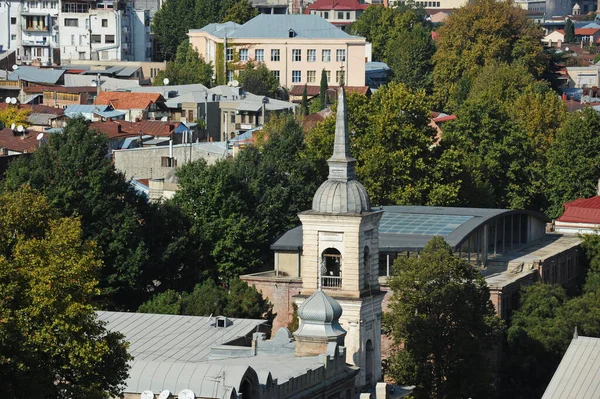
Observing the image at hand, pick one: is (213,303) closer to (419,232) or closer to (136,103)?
(419,232)

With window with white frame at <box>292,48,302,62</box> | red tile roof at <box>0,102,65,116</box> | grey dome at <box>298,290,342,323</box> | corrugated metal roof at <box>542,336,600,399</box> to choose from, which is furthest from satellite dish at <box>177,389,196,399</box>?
window with white frame at <box>292,48,302,62</box>

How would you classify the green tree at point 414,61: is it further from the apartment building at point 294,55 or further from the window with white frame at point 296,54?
the window with white frame at point 296,54

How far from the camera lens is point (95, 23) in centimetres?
17050

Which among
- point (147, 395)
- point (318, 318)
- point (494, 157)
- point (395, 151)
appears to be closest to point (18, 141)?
point (395, 151)

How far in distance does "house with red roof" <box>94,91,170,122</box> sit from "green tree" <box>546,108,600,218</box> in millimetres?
26834

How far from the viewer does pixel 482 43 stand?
6230 inches

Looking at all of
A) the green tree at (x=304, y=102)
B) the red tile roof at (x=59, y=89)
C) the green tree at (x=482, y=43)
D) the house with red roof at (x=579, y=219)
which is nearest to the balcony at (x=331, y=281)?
the house with red roof at (x=579, y=219)

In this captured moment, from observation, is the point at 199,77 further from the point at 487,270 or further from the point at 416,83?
the point at 487,270

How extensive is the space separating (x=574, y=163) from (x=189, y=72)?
4872 cm

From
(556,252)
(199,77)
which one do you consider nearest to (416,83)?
(199,77)

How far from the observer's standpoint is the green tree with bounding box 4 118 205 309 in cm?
7475

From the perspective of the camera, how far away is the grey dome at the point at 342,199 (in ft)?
208

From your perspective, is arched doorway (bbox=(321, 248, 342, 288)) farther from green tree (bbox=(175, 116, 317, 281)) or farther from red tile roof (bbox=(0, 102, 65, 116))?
red tile roof (bbox=(0, 102, 65, 116))

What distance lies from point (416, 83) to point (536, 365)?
8998cm
